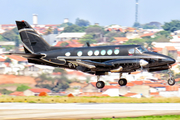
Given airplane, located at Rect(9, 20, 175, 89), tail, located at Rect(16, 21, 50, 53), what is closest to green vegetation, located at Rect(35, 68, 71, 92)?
tail, located at Rect(16, 21, 50, 53)

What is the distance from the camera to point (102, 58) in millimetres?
41500

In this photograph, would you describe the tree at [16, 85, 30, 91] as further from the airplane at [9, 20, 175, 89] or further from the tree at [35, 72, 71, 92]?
the airplane at [9, 20, 175, 89]

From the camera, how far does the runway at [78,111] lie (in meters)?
30.3

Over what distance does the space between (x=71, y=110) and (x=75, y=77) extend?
22.4 meters

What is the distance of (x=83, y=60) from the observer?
41406 millimetres

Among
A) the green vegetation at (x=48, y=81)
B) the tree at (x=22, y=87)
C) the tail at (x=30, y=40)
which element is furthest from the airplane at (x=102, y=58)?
the tree at (x=22, y=87)

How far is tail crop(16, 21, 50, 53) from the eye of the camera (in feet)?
151

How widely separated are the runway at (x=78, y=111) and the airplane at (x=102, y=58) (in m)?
5.28

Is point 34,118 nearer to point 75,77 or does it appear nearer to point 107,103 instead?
point 107,103

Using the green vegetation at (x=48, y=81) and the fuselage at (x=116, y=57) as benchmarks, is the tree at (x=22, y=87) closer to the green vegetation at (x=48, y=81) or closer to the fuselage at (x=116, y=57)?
the green vegetation at (x=48, y=81)

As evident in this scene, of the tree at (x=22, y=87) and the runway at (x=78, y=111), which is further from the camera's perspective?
the tree at (x=22, y=87)

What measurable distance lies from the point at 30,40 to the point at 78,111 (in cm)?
1629

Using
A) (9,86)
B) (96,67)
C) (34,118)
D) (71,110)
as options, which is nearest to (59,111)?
(71,110)

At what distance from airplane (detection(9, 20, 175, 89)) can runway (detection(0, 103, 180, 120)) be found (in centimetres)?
528
